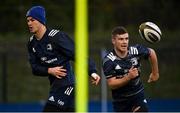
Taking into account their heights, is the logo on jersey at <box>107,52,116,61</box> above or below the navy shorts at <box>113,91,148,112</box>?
above

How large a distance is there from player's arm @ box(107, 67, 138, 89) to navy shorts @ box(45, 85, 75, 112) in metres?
0.53

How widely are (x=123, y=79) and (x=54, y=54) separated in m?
0.94

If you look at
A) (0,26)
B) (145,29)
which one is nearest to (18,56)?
(0,26)

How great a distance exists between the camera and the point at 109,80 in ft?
30.3

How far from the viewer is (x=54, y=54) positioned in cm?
918

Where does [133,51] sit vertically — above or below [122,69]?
above

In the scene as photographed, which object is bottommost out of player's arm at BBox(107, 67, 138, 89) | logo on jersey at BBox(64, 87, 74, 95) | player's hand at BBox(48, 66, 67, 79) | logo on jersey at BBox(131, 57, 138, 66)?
logo on jersey at BBox(64, 87, 74, 95)

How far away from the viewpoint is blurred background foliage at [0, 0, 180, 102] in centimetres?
1955

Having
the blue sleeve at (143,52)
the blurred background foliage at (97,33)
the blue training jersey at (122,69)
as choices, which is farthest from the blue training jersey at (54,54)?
the blurred background foliage at (97,33)

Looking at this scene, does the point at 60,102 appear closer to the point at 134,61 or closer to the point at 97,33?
the point at 134,61

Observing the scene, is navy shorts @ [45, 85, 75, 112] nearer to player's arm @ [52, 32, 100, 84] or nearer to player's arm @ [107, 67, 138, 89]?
player's arm @ [52, 32, 100, 84]

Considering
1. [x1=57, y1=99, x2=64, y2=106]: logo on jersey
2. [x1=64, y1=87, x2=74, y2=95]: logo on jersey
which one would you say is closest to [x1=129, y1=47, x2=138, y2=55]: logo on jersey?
[x1=64, y1=87, x2=74, y2=95]: logo on jersey

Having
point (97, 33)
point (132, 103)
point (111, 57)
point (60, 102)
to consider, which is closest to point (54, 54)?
point (60, 102)

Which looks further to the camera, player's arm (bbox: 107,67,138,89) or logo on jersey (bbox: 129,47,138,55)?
logo on jersey (bbox: 129,47,138,55)
